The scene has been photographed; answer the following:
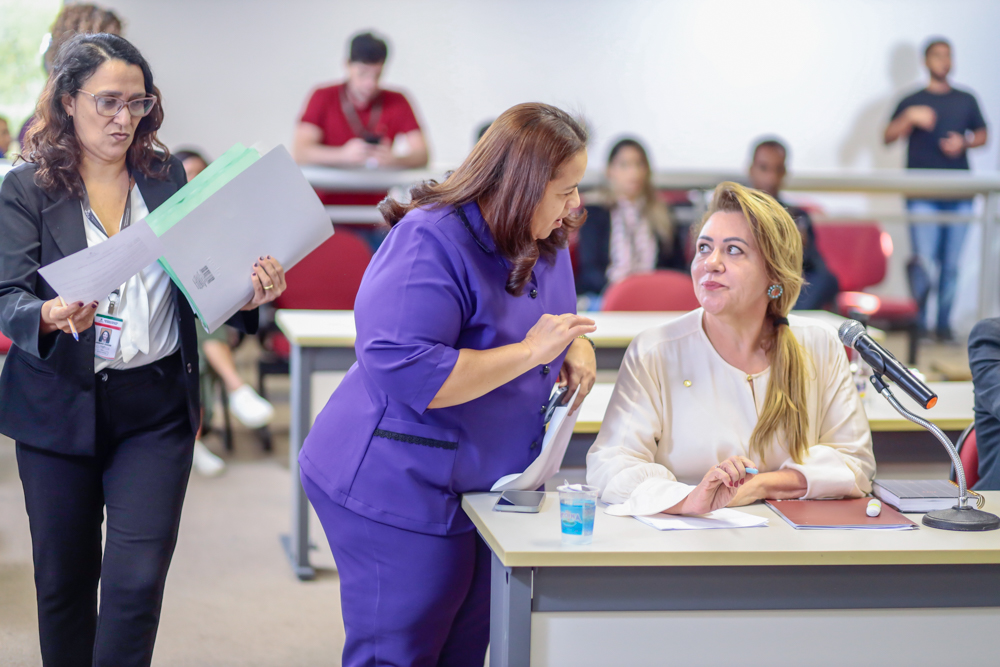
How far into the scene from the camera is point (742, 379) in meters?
2.01

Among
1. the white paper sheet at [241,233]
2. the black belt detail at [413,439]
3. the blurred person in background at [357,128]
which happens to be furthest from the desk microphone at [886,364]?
the blurred person in background at [357,128]

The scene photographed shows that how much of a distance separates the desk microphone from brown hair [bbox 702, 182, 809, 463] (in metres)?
0.25

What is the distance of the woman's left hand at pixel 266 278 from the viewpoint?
5.99ft

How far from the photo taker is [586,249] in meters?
5.07

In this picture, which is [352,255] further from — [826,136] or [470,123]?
[826,136]

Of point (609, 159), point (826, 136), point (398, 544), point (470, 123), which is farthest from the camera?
point (826, 136)

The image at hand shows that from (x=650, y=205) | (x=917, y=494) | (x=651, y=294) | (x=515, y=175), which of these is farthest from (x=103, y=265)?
(x=650, y=205)

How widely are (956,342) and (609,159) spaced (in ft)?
12.3

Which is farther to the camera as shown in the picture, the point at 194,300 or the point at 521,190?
the point at 194,300

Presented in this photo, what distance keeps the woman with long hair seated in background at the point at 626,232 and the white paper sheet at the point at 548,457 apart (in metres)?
3.24

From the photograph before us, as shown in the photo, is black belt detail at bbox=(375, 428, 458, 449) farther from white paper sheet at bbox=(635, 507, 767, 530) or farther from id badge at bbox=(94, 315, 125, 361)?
id badge at bbox=(94, 315, 125, 361)

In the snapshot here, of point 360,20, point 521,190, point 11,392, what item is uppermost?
point 360,20

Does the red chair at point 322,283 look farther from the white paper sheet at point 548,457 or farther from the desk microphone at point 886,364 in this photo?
the desk microphone at point 886,364

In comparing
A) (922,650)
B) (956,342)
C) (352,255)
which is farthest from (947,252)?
(922,650)
